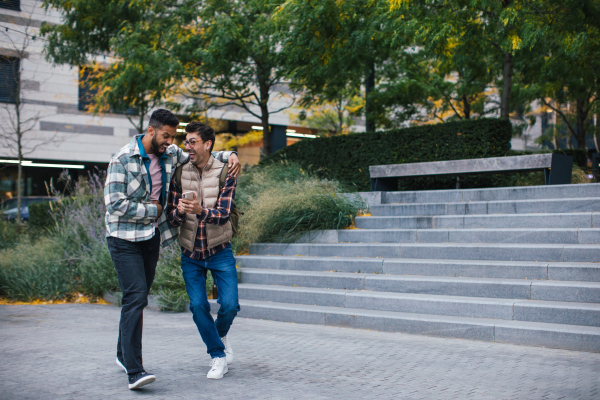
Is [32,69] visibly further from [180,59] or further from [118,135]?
[180,59]

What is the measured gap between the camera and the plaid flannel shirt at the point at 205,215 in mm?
4176

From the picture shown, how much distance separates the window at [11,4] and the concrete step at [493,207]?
2169 centimetres

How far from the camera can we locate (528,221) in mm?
7293

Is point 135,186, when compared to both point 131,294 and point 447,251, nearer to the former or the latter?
point 131,294

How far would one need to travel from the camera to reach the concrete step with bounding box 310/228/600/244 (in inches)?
260

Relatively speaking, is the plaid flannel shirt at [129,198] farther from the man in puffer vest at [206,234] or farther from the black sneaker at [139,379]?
the black sneaker at [139,379]

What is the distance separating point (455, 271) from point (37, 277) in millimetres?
6870

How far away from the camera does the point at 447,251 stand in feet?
23.5

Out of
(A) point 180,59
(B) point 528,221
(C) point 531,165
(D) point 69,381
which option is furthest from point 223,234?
(A) point 180,59

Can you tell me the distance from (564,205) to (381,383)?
187 inches

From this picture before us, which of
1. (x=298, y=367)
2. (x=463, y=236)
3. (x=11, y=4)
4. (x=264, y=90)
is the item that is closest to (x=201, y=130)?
(x=298, y=367)

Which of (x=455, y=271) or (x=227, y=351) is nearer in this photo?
(x=227, y=351)

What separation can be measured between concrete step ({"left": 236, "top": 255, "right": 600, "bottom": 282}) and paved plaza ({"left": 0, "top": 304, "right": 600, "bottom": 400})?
1252 mm

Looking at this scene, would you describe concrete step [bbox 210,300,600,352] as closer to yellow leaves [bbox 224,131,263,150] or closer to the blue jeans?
the blue jeans
